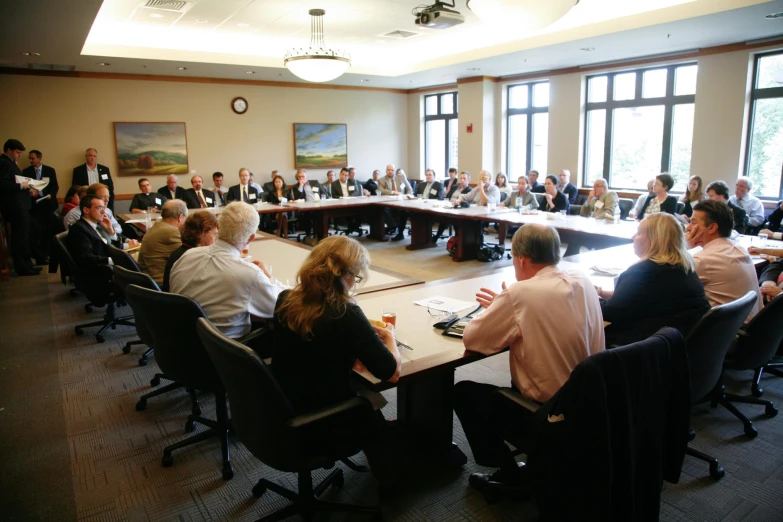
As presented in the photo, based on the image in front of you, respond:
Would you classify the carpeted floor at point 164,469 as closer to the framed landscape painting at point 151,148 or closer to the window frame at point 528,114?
the framed landscape painting at point 151,148

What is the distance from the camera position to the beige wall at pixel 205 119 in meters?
8.54

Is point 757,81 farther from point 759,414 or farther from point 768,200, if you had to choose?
point 759,414

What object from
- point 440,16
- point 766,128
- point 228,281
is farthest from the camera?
point 766,128

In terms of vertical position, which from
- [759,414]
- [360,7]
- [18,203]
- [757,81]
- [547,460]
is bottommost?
[759,414]

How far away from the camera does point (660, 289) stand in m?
2.40

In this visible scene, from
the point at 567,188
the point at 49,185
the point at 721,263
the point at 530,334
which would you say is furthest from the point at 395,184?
the point at 530,334

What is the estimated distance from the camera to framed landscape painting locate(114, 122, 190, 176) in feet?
30.3

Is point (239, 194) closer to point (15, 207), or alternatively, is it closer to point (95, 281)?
point (15, 207)

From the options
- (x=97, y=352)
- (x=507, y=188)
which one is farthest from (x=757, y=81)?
(x=97, y=352)

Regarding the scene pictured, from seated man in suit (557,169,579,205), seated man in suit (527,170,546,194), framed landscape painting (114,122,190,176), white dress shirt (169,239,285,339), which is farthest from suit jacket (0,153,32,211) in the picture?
seated man in suit (557,169,579,205)

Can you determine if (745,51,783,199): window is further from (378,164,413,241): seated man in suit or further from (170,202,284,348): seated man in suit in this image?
(170,202,284,348): seated man in suit

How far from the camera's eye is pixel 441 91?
11578 millimetres

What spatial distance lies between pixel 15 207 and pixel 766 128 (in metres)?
9.82

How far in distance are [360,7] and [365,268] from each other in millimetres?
5447
